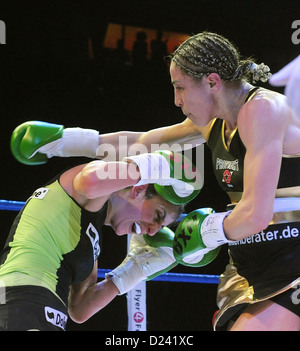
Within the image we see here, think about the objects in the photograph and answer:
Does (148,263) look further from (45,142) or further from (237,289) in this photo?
(45,142)

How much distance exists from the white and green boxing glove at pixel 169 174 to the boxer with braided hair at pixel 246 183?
0.37ft

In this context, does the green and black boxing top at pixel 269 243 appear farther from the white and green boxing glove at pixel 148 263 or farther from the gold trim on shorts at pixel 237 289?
the white and green boxing glove at pixel 148 263

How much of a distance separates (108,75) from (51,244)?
3699mm

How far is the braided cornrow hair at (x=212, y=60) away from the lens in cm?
163

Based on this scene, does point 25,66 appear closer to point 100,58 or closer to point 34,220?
point 100,58

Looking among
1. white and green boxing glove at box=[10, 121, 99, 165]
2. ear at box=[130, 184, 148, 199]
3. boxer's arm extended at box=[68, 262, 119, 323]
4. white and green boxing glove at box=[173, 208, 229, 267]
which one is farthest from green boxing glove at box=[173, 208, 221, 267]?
white and green boxing glove at box=[10, 121, 99, 165]

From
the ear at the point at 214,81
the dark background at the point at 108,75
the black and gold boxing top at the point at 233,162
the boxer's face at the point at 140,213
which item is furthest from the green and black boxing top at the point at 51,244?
the dark background at the point at 108,75

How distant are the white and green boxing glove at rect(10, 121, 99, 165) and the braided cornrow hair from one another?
0.50 m

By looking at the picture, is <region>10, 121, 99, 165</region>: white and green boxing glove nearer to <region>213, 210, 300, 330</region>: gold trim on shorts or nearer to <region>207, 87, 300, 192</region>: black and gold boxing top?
<region>207, 87, 300, 192</region>: black and gold boxing top

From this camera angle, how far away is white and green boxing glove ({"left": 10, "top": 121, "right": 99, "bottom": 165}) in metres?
1.88

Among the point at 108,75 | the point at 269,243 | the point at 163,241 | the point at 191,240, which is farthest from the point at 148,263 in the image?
the point at 108,75

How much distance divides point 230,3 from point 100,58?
173cm

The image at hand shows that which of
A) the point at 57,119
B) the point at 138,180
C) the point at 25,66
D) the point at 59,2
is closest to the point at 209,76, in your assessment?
the point at 138,180

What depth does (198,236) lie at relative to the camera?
1598mm
